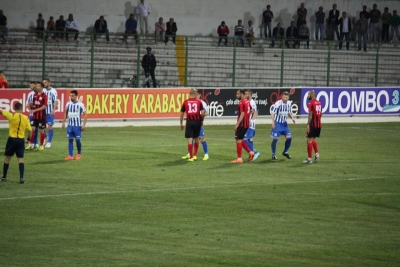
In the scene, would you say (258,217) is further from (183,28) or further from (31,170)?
(183,28)

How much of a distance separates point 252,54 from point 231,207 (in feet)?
90.0

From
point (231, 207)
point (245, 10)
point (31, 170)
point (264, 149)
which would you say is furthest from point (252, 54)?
point (231, 207)

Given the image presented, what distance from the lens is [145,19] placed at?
48.2 meters

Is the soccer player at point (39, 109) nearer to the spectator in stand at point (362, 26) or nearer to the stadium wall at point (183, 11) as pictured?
the stadium wall at point (183, 11)

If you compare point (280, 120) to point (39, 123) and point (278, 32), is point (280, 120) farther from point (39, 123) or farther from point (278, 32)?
point (278, 32)

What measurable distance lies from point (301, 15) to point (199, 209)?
111 feet

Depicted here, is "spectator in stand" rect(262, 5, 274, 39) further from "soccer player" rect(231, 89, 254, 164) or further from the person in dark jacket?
"soccer player" rect(231, 89, 254, 164)

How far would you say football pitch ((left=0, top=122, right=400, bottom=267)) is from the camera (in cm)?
1380

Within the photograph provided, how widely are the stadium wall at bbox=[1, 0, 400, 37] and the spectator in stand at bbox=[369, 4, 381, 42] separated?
9.96ft

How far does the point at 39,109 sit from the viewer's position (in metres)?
26.9

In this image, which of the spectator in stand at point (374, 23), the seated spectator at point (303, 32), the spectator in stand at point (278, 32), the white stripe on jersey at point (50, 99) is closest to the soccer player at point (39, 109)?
the white stripe on jersey at point (50, 99)

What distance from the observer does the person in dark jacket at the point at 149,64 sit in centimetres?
4028

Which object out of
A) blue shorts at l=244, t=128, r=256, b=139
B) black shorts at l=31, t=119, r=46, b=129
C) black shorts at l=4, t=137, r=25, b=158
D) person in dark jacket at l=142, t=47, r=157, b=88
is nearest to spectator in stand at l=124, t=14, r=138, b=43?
person in dark jacket at l=142, t=47, r=157, b=88

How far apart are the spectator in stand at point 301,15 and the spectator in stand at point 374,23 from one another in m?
4.29
